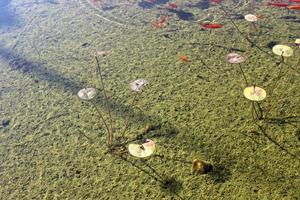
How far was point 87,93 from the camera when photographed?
6.22ft

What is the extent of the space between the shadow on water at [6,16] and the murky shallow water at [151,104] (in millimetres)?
23

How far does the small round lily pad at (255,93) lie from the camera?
1713mm

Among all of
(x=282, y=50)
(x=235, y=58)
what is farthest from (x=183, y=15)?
(x=282, y=50)

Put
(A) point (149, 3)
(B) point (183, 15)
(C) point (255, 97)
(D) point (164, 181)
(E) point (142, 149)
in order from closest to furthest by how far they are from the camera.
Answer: (D) point (164, 181) < (E) point (142, 149) < (C) point (255, 97) < (B) point (183, 15) < (A) point (149, 3)

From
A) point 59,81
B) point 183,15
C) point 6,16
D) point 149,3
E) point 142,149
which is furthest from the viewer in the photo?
point 6,16

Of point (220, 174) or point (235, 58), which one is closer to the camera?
point (220, 174)

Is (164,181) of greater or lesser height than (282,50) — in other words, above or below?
below

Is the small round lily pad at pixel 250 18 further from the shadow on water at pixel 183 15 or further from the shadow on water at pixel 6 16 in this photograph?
the shadow on water at pixel 6 16

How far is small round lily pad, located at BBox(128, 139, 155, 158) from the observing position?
1.53 metres

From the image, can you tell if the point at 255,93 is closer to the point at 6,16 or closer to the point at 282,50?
the point at 282,50

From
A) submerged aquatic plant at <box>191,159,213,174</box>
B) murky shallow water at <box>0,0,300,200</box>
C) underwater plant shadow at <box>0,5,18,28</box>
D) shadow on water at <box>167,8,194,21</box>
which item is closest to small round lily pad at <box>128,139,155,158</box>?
murky shallow water at <box>0,0,300,200</box>

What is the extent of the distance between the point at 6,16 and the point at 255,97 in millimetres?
1950

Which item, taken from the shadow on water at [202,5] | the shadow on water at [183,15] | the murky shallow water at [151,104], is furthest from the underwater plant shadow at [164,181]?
the shadow on water at [202,5]

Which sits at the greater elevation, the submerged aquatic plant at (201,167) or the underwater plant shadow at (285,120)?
the underwater plant shadow at (285,120)
